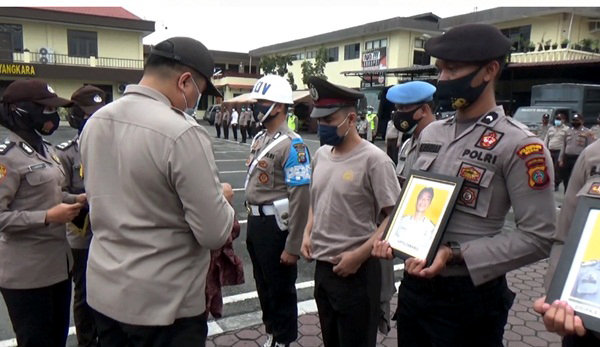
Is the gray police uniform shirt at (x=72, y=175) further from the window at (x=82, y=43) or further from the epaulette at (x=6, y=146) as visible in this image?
the window at (x=82, y=43)

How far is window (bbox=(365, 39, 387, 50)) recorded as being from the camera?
108 feet

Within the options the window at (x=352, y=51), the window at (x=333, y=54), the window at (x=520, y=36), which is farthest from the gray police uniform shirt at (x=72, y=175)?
the window at (x=333, y=54)

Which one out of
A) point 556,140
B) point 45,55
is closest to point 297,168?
point 556,140

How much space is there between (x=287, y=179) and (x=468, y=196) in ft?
5.12

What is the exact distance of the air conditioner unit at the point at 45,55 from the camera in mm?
30622

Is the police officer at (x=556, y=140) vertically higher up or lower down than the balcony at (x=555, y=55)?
lower down

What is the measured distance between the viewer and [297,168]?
321 cm

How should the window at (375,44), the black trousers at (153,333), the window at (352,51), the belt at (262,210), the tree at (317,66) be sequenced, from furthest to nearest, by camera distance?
the window at (352,51) → the tree at (317,66) → the window at (375,44) → the belt at (262,210) → the black trousers at (153,333)

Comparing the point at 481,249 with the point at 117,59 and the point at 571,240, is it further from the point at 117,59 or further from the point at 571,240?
the point at 117,59

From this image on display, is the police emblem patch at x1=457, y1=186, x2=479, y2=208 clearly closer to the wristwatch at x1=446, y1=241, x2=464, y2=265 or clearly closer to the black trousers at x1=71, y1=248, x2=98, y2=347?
the wristwatch at x1=446, y1=241, x2=464, y2=265

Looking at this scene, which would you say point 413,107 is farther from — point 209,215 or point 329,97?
point 209,215

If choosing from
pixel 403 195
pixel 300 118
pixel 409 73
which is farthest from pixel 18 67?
pixel 403 195

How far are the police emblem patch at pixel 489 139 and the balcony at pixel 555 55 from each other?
82.0ft

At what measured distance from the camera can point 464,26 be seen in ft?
6.32
